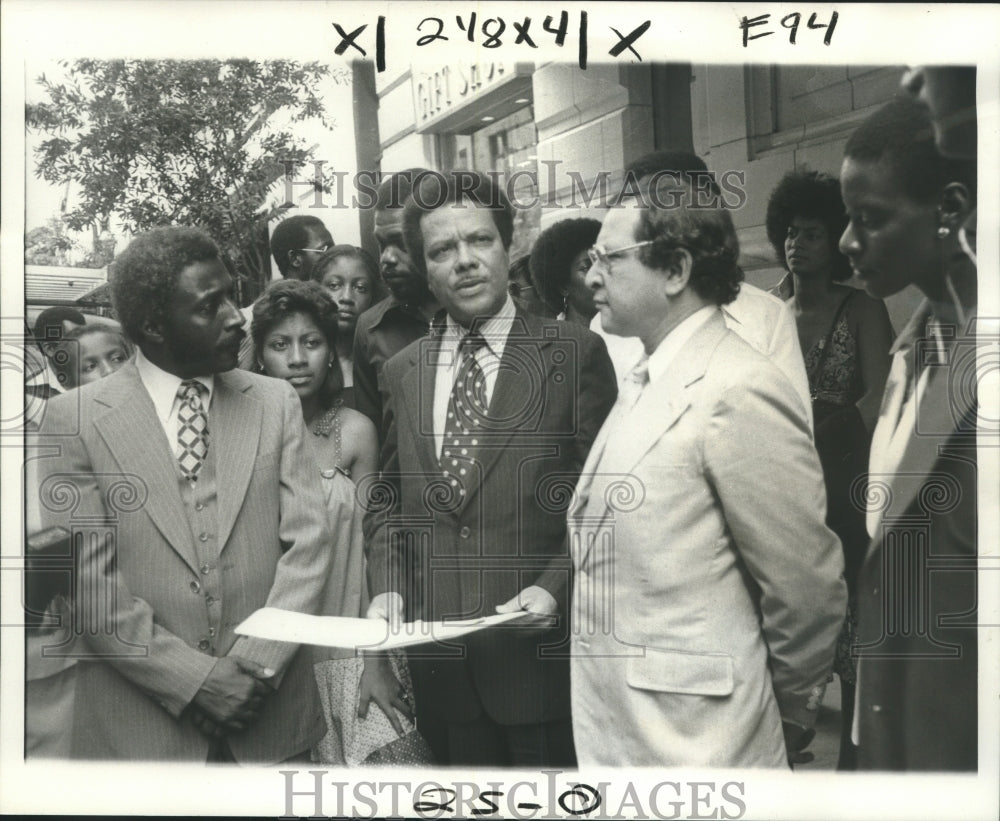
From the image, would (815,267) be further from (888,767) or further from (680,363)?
(888,767)

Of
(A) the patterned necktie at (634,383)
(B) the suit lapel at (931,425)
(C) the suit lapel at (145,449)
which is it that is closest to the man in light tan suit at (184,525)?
(C) the suit lapel at (145,449)

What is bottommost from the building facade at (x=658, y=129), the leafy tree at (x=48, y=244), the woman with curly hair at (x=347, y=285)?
the woman with curly hair at (x=347, y=285)

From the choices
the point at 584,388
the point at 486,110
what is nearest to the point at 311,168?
the point at 486,110

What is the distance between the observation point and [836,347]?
407 cm

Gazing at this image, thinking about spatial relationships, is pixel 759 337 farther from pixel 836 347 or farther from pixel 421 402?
pixel 421 402

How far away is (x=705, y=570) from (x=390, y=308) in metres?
1.53

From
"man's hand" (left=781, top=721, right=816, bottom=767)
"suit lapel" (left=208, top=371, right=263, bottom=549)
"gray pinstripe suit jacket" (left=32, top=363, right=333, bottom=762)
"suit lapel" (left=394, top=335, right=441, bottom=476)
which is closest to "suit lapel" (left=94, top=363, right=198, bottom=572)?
"gray pinstripe suit jacket" (left=32, top=363, right=333, bottom=762)

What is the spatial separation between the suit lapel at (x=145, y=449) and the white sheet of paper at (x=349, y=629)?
14.0 inches

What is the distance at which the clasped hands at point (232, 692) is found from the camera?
4.00m

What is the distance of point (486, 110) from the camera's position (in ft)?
13.2

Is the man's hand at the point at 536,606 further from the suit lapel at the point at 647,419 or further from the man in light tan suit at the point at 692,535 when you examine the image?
the suit lapel at the point at 647,419

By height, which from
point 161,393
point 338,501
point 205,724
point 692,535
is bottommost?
point 205,724

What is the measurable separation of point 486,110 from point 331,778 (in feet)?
8.60

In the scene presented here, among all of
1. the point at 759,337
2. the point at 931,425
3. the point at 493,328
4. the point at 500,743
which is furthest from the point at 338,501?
the point at 931,425
